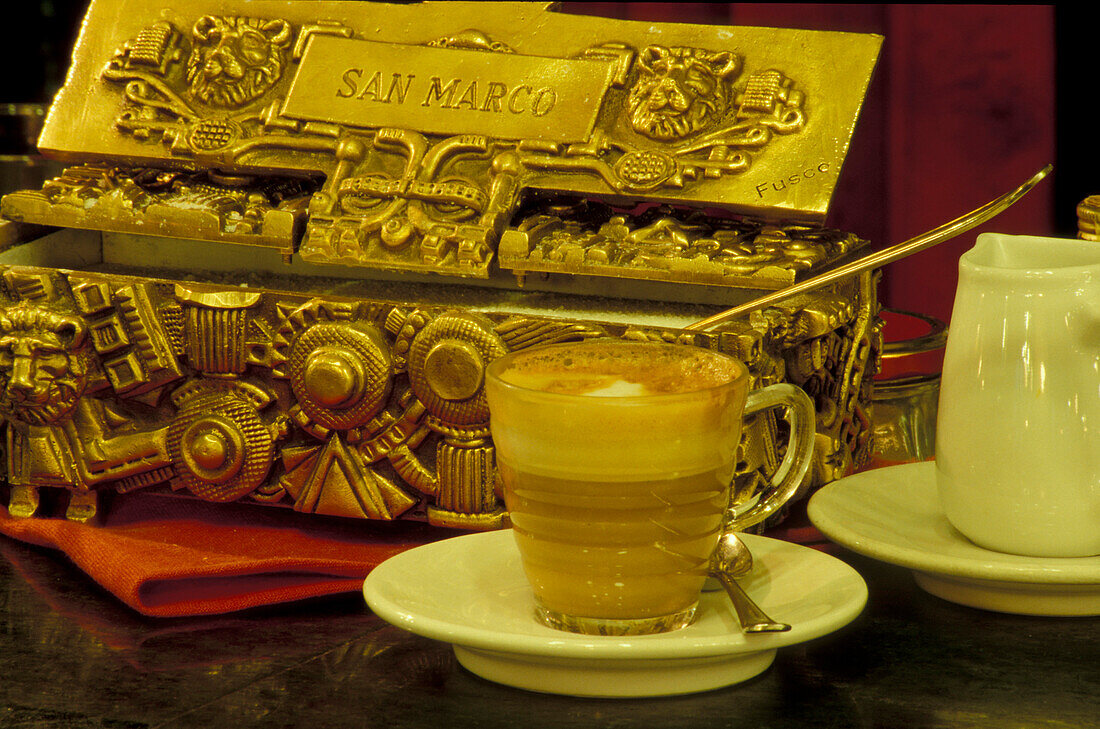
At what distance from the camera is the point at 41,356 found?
35.7 inches

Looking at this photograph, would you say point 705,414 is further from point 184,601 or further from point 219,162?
point 219,162

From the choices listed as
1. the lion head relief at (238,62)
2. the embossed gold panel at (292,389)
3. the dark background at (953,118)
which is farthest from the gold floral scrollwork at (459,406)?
the dark background at (953,118)

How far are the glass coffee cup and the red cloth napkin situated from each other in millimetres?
201

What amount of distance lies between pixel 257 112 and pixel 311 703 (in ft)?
1.81

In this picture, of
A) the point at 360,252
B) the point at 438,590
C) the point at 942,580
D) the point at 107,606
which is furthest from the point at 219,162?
the point at 942,580

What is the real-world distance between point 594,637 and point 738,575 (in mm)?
105

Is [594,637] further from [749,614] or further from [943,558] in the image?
[943,558]

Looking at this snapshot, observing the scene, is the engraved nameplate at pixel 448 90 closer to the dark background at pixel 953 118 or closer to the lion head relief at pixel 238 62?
the lion head relief at pixel 238 62

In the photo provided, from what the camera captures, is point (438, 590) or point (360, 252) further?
point (360, 252)

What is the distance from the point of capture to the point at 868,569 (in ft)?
2.76

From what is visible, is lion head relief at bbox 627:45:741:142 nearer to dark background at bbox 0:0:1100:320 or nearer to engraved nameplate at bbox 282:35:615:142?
engraved nameplate at bbox 282:35:615:142

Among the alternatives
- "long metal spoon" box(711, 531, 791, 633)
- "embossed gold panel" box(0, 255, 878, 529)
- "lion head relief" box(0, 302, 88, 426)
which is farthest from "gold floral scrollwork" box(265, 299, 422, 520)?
"long metal spoon" box(711, 531, 791, 633)

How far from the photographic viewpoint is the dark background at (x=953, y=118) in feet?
4.63

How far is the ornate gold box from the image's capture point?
86cm
